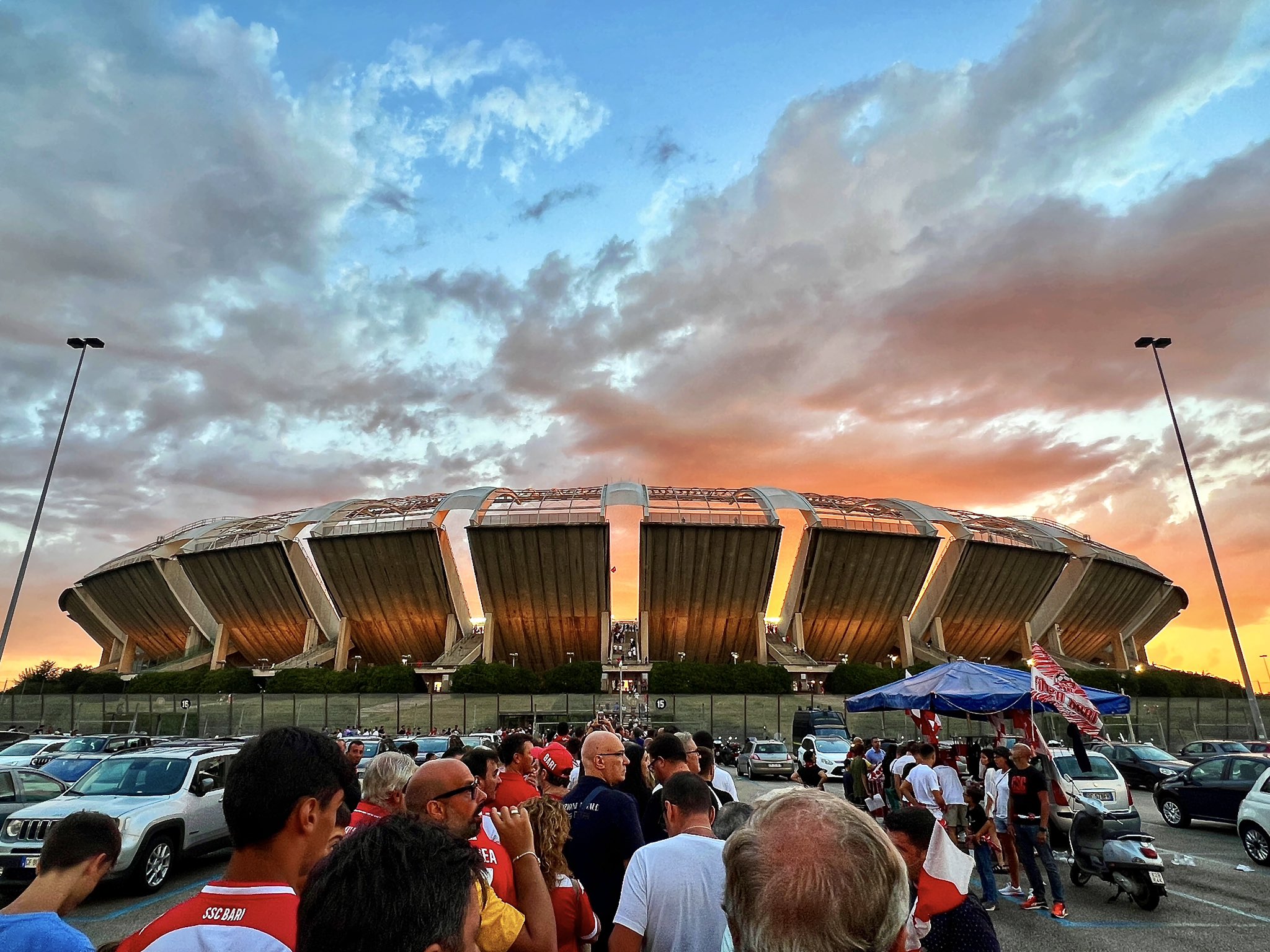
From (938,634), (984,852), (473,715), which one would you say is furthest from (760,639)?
(984,852)

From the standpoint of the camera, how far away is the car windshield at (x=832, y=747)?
24.9 m

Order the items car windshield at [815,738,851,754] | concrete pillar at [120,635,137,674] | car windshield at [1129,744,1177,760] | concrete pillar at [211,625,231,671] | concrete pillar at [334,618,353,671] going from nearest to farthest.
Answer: car windshield at [1129,744,1177,760] → car windshield at [815,738,851,754] → concrete pillar at [334,618,353,671] → concrete pillar at [211,625,231,671] → concrete pillar at [120,635,137,674]

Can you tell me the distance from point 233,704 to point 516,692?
1486cm

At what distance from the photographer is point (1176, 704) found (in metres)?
33.9

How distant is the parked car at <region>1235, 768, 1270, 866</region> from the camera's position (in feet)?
36.7

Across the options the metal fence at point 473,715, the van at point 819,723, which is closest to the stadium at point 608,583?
the metal fence at point 473,715

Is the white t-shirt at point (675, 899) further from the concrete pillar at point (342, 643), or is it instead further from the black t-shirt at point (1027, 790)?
the concrete pillar at point (342, 643)

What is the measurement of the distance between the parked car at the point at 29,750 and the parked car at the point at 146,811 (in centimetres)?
804

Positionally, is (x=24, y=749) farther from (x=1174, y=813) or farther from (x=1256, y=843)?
(x=1174, y=813)

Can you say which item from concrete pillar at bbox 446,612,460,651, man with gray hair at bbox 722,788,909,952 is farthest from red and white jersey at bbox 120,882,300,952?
concrete pillar at bbox 446,612,460,651

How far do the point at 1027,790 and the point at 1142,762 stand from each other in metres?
17.0

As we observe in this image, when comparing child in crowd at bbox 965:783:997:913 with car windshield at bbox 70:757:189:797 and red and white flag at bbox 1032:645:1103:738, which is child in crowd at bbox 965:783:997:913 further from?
car windshield at bbox 70:757:189:797

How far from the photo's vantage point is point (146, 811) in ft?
30.4

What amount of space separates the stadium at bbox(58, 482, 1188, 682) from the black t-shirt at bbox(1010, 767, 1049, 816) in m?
38.1
